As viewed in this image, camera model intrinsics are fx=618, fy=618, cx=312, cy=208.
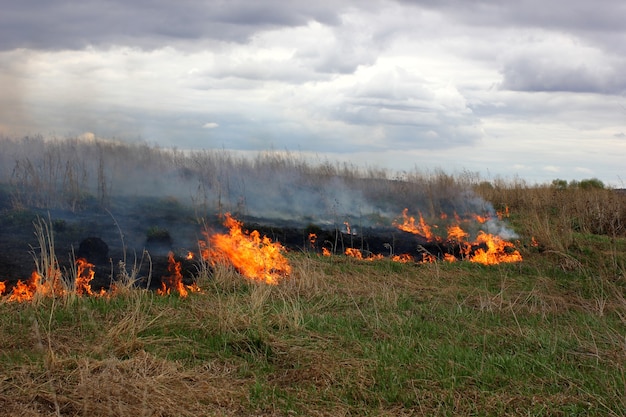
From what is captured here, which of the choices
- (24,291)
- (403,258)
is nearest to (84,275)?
(24,291)

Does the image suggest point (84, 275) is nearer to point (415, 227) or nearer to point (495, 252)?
point (495, 252)

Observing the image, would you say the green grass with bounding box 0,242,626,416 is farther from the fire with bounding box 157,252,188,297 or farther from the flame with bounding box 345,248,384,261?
the flame with bounding box 345,248,384,261

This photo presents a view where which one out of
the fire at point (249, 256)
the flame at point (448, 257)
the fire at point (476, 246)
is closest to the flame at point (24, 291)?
the fire at point (249, 256)

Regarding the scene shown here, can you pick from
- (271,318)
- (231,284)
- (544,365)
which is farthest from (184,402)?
(231,284)

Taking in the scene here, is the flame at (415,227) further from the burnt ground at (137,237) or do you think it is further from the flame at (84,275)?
the flame at (84,275)

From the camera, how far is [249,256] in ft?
32.6

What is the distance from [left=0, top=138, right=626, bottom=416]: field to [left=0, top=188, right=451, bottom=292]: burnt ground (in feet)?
0.18

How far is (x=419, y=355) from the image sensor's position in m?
5.74

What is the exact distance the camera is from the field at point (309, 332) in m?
4.71

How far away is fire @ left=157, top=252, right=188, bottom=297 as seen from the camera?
8.36 meters

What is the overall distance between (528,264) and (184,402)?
335 inches

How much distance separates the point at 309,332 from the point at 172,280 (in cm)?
354

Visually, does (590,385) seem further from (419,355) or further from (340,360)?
(340,360)

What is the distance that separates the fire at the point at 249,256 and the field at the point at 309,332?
0.23 m
